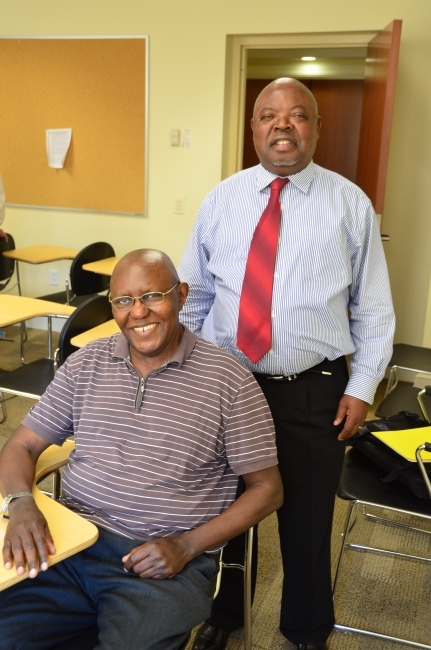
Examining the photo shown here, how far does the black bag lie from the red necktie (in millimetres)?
677

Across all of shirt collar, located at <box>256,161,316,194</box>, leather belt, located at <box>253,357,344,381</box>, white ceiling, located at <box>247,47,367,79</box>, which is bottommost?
leather belt, located at <box>253,357,344,381</box>

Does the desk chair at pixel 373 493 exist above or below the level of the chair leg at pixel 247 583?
above

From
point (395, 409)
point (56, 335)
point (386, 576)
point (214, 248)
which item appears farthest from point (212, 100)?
point (386, 576)

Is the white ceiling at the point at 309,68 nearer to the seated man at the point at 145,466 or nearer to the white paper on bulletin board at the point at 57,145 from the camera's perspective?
the white paper on bulletin board at the point at 57,145

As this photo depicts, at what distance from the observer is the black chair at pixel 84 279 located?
425 cm

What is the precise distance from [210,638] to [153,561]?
0.82 m

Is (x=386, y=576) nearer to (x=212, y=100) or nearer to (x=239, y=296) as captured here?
(x=239, y=296)

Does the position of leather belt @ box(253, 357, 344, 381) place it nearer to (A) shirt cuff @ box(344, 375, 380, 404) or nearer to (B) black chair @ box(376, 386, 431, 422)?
(A) shirt cuff @ box(344, 375, 380, 404)

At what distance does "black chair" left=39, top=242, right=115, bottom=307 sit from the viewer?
4254 mm

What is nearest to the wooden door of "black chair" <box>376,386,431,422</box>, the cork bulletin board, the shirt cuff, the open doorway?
the open doorway

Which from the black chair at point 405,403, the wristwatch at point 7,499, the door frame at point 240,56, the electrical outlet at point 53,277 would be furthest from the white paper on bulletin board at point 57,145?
the wristwatch at point 7,499

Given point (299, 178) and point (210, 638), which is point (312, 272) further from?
point (210, 638)

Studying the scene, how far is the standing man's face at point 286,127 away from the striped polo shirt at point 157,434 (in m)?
0.53

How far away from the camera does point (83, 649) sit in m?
1.30
